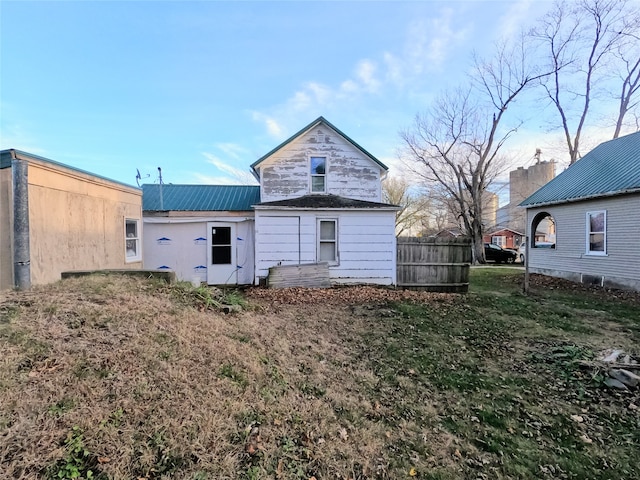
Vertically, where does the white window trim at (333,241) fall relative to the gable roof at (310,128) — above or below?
below

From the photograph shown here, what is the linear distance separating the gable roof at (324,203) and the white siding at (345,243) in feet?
0.77

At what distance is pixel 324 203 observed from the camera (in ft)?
35.0

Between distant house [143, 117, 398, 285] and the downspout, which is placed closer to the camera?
the downspout

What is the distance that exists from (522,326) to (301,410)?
5506mm

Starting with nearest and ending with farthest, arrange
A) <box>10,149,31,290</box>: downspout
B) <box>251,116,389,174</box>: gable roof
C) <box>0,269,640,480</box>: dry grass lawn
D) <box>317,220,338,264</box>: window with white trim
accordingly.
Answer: <box>0,269,640,480</box>: dry grass lawn < <box>10,149,31,290</box>: downspout < <box>317,220,338,264</box>: window with white trim < <box>251,116,389,174</box>: gable roof

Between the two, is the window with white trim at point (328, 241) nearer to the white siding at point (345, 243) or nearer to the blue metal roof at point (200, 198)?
the white siding at point (345, 243)

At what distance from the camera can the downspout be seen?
5395 millimetres

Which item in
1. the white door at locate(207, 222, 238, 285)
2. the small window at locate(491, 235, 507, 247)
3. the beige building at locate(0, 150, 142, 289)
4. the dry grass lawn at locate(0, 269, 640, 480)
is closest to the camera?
the dry grass lawn at locate(0, 269, 640, 480)

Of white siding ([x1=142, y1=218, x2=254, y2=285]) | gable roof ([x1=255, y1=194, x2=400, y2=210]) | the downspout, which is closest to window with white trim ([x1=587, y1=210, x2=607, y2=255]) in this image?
gable roof ([x1=255, y1=194, x2=400, y2=210])

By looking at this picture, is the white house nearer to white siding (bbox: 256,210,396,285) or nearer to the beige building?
white siding (bbox: 256,210,396,285)

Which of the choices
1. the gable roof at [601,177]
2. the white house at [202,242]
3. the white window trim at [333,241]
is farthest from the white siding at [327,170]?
the gable roof at [601,177]

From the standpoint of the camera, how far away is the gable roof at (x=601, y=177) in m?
10.9

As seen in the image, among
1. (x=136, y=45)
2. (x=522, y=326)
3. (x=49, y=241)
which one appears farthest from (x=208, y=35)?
(x=522, y=326)

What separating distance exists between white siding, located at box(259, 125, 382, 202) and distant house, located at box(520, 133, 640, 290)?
816 cm
